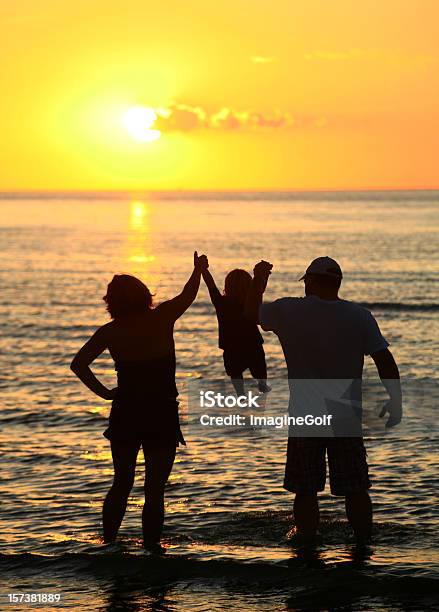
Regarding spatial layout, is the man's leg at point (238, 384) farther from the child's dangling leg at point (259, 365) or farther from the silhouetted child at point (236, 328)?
the child's dangling leg at point (259, 365)

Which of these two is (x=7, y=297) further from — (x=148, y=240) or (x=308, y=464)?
(x=148, y=240)

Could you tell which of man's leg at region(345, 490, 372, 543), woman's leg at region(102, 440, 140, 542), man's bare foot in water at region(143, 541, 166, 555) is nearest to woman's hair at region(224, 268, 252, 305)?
woman's leg at region(102, 440, 140, 542)

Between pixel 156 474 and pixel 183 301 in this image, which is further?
pixel 156 474

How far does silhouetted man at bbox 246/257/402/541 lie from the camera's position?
25.6 ft

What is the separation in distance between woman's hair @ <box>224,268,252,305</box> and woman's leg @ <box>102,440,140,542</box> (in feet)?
4.88

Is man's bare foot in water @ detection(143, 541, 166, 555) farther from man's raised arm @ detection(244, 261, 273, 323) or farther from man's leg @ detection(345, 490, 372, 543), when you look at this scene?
man's raised arm @ detection(244, 261, 273, 323)

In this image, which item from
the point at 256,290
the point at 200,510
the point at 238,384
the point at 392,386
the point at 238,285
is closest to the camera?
the point at 392,386

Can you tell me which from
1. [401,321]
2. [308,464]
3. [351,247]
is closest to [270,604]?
[308,464]

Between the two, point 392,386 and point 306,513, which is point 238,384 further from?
point 392,386

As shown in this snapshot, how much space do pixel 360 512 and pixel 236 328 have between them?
187cm

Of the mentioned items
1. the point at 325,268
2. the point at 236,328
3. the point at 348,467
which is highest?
the point at 325,268

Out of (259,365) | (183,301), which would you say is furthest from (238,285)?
(259,365)

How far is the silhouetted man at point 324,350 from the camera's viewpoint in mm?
7805

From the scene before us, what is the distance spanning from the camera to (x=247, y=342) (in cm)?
865
